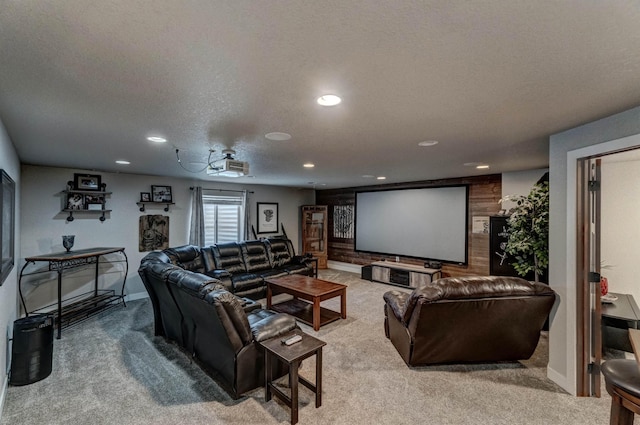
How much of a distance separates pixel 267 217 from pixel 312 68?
637cm

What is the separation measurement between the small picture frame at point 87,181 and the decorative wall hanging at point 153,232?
0.90 m

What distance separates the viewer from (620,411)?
162cm

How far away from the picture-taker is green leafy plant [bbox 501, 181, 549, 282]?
10.3 ft

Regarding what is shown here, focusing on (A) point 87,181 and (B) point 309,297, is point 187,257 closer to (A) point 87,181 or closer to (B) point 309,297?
(A) point 87,181

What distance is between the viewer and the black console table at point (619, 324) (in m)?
3.01

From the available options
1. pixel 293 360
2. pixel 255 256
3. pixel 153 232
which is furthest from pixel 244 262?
pixel 293 360

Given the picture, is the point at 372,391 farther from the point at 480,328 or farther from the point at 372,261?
the point at 372,261

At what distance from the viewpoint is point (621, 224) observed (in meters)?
3.81

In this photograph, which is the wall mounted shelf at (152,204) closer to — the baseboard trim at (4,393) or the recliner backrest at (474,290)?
the baseboard trim at (4,393)

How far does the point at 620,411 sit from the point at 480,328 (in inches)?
45.0

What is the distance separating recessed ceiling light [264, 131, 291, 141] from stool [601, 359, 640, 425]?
2755 millimetres

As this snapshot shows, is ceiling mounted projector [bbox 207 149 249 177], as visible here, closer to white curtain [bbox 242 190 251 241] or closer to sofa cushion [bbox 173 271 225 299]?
sofa cushion [bbox 173 271 225 299]

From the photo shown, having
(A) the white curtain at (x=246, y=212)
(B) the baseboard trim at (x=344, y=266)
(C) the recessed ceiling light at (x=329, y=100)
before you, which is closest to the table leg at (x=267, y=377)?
(C) the recessed ceiling light at (x=329, y=100)

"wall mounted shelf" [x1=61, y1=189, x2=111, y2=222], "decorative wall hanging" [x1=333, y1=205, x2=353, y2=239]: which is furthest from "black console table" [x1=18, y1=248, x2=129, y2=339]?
"decorative wall hanging" [x1=333, y1=205, x2=353, y2=239]
